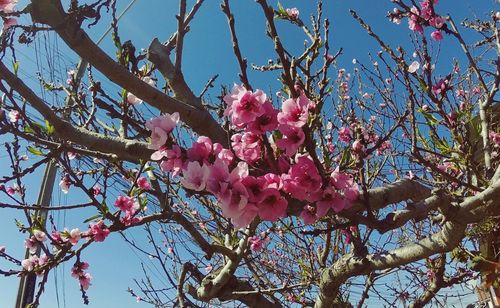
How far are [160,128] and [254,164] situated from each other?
0.34 metres

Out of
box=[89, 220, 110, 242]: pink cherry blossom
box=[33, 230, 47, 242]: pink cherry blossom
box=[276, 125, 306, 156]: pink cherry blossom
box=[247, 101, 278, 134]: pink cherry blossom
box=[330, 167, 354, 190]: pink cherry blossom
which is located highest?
box=[33, 230, 47, 242]: pink cherry blossom

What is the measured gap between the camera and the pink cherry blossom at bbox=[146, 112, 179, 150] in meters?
1.27

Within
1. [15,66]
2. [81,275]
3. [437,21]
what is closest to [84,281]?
[81,275]

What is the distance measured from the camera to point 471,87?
5.62 metres

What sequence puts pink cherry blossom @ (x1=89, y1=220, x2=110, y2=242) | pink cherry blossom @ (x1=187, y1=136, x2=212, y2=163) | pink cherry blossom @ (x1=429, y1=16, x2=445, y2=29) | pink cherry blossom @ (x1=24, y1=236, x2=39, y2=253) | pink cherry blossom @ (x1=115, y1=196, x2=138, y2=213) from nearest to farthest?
1. pink cherry blossom @ (x1=187, y1=136, x2=212, y2=163)
2. pink cherry blossom @ (x1=89, y1=220, x2=110, y2=242)
3. pink cherry blossom @ (x1=115, y1=196, x2=138, y2=213)
4. pink cherry blossom @ (x1=24, y1=236, x2=39, y2=253)
5. pink cherry blossom @ (x1=429, y1=16, x2=445, y2=29)

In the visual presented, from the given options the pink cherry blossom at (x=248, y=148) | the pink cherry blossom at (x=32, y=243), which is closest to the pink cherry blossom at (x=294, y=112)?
the pink cherry blossom at (x=248, y=148)

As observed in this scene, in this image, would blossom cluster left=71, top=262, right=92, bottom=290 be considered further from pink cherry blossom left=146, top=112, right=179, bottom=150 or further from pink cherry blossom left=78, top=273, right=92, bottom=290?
pink cherry blossom left=146, top=112, right=179, bottom=150

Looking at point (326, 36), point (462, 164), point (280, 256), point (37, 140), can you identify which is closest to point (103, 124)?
point (37, 140)

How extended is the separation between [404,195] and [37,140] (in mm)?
1702

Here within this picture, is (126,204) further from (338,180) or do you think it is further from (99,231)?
(338,180)

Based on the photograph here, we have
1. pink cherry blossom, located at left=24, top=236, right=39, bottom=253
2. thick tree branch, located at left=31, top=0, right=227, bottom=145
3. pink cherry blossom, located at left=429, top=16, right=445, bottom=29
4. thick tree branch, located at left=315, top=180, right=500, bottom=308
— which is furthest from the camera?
pink cherry blossom, located at left=429, top=16, right=445, bottom=29

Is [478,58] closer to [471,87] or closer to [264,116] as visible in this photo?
[471,87]

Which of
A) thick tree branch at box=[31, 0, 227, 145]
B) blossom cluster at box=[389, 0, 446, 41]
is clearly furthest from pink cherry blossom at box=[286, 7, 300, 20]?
thick tree branch at box=[31, 0, 227, 145]

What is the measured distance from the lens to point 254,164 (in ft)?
4.51
